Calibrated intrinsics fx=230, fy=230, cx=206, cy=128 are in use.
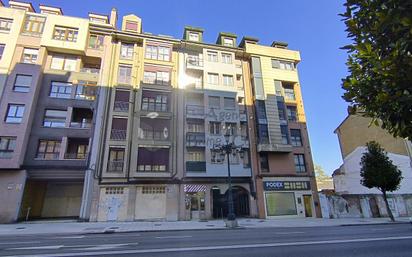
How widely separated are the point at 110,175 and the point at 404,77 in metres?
23.5

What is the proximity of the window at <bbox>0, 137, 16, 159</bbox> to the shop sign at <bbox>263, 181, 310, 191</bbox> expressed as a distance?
25.3m

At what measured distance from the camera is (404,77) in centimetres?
391

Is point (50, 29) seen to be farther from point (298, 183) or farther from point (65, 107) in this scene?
point (298, 183)

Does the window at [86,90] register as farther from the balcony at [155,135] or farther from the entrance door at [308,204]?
the entrance door at [308,204]

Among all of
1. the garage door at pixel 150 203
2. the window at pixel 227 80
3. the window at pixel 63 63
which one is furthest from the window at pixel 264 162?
the window at pixel 63 63

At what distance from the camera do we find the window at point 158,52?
28.3m

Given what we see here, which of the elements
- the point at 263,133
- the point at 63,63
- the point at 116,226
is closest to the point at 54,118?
the point at 63,63

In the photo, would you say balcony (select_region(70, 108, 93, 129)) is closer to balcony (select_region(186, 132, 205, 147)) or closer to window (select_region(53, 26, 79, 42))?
window (select_region(53, 26, 79, 42))

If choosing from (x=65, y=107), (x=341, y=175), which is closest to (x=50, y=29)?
(x=65, y=107)

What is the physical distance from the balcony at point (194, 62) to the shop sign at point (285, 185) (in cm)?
1600

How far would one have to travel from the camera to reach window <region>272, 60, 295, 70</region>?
31609mm

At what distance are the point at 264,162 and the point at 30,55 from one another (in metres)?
28.5

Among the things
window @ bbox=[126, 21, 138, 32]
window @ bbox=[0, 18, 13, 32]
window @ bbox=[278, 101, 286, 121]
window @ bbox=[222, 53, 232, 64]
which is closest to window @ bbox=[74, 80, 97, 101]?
window @ bbox=[126, 21, 138, 32]

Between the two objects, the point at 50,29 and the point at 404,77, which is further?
the point at 50,29
